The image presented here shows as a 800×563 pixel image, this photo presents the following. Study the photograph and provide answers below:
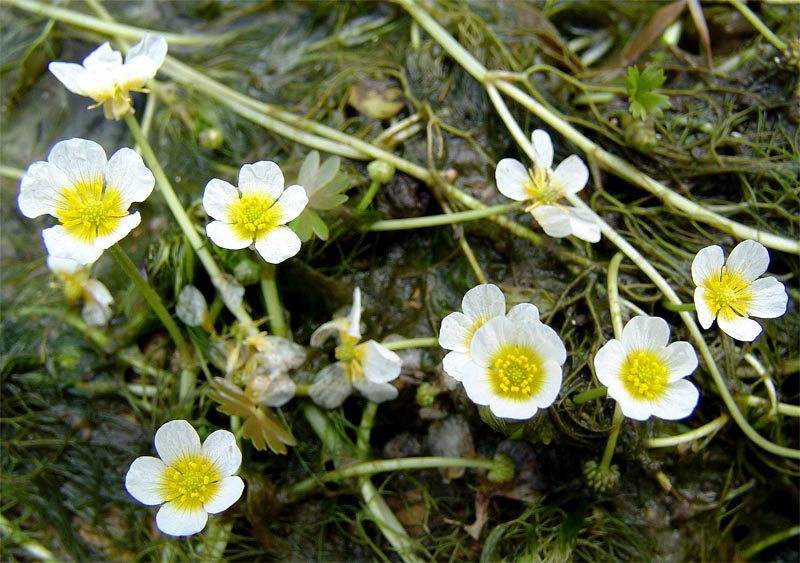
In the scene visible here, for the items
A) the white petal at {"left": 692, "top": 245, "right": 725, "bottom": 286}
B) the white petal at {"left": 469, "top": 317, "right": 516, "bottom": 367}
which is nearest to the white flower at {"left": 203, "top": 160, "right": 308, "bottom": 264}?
the white petal at {"left": 469, "top": 317, "right": 516, "bottom": 367}

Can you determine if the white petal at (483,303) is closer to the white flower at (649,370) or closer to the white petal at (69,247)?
the white flower at (649,370)

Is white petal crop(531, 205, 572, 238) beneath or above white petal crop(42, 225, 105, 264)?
beneath

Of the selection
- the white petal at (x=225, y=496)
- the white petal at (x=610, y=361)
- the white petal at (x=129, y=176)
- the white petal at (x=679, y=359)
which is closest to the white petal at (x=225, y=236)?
the white petal at (x=129, y=176)

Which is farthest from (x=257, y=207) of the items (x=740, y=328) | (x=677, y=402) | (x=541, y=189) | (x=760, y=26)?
(x=760, y=26)

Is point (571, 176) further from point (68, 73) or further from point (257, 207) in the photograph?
point (68, 73)

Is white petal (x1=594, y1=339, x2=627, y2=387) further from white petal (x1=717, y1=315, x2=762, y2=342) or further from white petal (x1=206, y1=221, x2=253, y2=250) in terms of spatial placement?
white petal (x1=206, y1=221, x2=253, y2=250)
